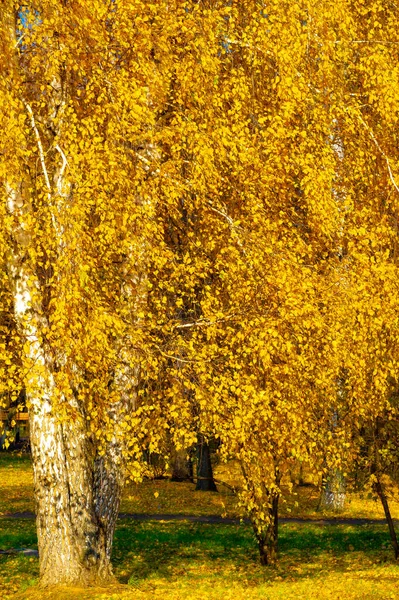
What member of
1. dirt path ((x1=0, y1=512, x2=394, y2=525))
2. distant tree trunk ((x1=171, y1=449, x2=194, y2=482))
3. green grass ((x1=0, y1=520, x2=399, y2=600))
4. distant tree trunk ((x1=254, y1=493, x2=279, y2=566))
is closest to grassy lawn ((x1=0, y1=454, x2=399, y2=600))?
green grass ((x1=0, y1=520, x2=399, y2=600))

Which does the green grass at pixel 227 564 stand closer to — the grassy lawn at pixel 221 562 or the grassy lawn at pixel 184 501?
the grassy lawn at pixel 221 562

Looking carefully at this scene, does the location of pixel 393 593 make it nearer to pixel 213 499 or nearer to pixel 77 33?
pixel 77 33

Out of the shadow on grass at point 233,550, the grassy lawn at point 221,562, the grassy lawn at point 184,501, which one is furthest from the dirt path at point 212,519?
the shadow on grass at point 233,550

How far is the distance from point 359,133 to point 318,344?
5026mm

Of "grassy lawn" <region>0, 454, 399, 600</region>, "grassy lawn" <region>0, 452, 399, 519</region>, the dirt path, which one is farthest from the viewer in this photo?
"grassy lawn" <region>0, 452, 399, 519</region>

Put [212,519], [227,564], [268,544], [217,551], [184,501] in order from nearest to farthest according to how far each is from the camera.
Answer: [268,544], [227,564], [217,551], [212,519], [184,501]

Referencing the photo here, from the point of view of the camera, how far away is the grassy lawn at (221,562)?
49.9ft

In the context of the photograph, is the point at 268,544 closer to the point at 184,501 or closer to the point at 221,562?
the point at 221,562

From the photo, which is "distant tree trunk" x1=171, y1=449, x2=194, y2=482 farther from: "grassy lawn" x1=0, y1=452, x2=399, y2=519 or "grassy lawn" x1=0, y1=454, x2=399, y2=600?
"grassy lawn" x1=0, y1=454, x2=399, y2=600

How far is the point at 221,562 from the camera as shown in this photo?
1948 centimetres

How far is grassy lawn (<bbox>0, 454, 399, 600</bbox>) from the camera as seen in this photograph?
1522 cm

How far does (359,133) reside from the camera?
18.1 metres

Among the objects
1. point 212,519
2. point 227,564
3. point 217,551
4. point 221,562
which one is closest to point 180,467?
point 212,519

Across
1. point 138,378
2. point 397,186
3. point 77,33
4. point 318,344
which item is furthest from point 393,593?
point 77,33
